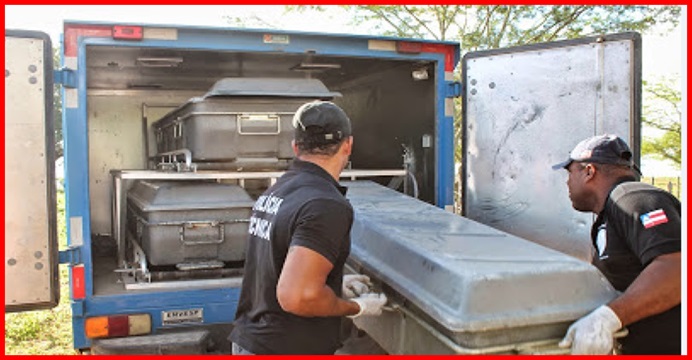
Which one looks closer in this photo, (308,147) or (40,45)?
(308,147)

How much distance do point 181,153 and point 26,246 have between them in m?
1.37

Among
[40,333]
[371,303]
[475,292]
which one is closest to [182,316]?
[371,303]

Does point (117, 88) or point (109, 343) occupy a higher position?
point (117, 88)

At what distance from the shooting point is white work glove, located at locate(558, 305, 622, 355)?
87.9 inches

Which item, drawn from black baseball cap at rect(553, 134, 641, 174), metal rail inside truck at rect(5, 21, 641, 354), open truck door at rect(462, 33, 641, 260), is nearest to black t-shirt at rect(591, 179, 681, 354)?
black baseball cap at rect(553, 134, 641, 174)

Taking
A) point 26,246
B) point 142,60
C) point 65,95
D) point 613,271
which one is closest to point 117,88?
point 142,60

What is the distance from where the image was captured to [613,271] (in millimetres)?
2773

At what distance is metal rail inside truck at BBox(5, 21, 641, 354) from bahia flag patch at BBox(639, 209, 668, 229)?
0.98 ft

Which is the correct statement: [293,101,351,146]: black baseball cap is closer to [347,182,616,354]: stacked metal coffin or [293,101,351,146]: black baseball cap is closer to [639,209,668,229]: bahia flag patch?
[347,182,616,354]: stacked metal coffin

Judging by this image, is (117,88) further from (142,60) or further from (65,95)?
(65,95)

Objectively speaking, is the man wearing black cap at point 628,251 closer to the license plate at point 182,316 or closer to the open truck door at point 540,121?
the open truck door at point 540,121

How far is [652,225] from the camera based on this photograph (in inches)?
98.0

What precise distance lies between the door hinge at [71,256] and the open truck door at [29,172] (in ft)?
0.44

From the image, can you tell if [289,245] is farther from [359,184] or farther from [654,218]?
[359,184]
